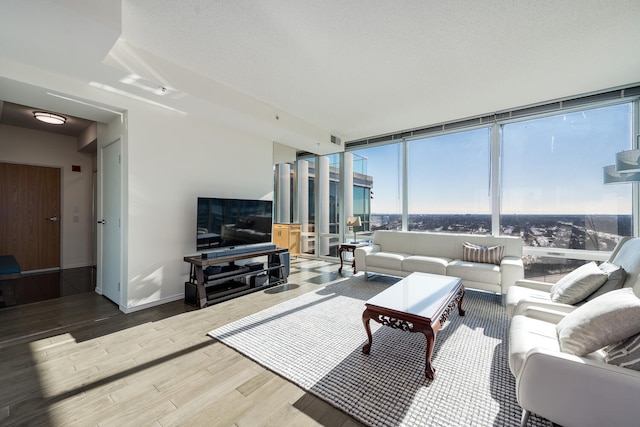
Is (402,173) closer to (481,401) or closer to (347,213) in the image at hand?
(347,213)

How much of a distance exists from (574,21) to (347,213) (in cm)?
447

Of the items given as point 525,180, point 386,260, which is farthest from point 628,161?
point 386,260

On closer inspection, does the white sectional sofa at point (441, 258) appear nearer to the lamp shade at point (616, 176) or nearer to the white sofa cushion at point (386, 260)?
the white sofa cushion at point (386, 260)

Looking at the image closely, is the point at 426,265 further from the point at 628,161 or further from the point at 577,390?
the point at 577,390

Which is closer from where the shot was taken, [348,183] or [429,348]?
[429,348]

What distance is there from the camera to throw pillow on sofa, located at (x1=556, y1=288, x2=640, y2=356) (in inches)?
49.4

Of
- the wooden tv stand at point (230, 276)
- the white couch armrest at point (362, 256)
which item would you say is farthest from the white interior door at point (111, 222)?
the white couch armrest at point (362, 256)

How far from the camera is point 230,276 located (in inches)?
144

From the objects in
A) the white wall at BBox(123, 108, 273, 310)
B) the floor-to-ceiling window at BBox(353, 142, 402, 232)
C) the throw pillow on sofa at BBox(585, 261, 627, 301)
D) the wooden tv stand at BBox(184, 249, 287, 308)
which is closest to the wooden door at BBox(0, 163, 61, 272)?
the white wall at BBox(123, 108, 273, 310)

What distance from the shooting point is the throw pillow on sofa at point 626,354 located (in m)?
1.19

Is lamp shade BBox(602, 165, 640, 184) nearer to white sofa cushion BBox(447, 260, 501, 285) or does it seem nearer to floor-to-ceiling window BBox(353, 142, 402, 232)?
white sofa cushion BBox(447, 260, 501, 285)

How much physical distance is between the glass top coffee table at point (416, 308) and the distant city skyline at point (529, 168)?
237 cm

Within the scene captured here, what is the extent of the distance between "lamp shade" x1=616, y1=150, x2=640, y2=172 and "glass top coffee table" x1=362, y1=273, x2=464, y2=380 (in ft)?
5.82

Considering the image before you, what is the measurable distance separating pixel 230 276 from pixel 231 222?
0.80m
